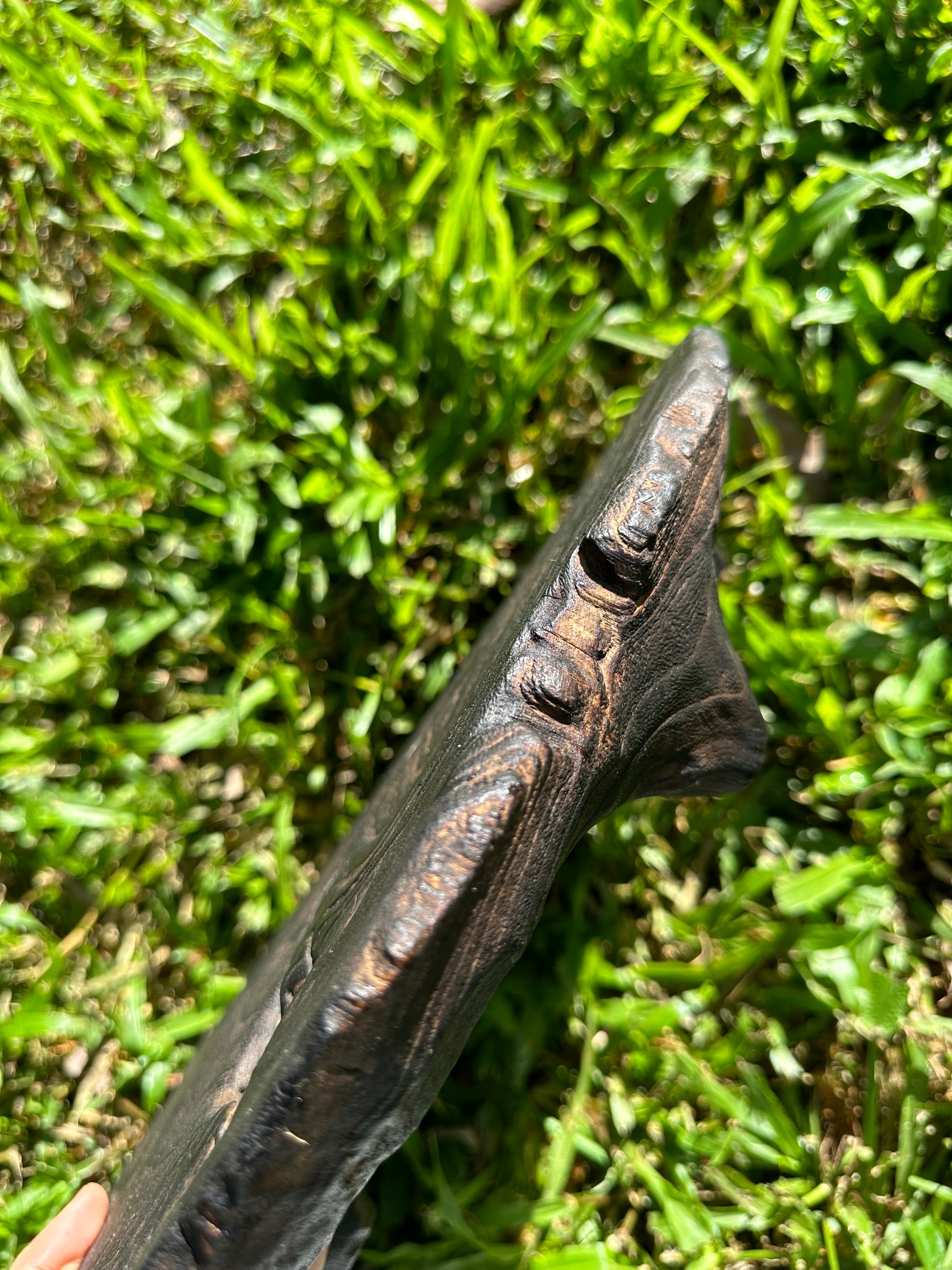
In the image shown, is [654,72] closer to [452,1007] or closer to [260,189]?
[260,189]

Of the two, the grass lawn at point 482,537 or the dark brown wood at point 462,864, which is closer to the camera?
the dark brown wood at point 462,864

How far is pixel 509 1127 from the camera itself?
155 cm

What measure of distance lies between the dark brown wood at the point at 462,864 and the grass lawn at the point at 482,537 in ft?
1.83

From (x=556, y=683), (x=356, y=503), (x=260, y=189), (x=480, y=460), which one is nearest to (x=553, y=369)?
(x=480, y=460)

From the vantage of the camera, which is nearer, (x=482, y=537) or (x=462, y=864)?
(x=462, y=864)

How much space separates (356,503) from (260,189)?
64 centimetres

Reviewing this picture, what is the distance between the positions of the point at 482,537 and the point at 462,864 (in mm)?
997

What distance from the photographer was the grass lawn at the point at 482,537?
4.69 ft

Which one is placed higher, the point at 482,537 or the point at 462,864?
the point at 462,864

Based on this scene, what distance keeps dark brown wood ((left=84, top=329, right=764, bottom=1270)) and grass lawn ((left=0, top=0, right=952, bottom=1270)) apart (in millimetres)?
557

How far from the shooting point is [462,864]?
652 millimetres

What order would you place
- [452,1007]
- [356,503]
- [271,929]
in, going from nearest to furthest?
[452,1007] → [356,503] → [271,929]

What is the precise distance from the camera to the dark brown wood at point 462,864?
0.66 m

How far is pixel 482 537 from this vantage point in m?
1.60
